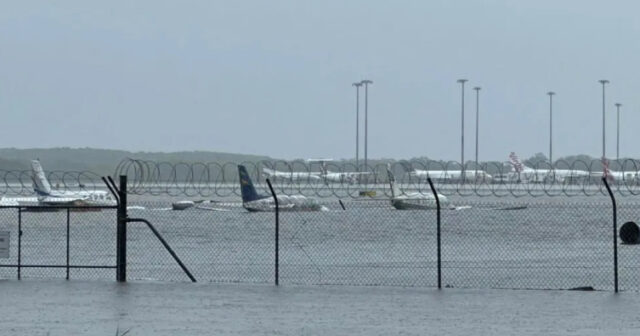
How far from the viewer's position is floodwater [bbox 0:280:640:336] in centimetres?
1909

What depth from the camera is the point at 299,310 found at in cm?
2175

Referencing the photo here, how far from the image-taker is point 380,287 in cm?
2617

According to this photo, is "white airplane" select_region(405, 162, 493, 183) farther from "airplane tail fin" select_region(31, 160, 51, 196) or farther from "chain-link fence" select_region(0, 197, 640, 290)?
"chain-link fence" select_region(0, 197, 640, 290)

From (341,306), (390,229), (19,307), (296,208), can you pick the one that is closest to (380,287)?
(341,306)

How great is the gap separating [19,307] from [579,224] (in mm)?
56848

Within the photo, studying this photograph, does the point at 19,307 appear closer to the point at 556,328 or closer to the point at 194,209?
the point at 556,328

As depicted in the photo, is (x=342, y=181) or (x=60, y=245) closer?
(x=60, y=245)

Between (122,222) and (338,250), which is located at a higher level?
(122,222)

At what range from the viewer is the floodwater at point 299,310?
62.6ft

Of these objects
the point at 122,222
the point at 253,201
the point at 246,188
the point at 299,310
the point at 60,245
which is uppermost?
the point at 122,222

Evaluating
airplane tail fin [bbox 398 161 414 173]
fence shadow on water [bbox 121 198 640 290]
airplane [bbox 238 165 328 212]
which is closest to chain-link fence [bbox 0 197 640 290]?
fence shadow on water [bbox 121 198 640 290]

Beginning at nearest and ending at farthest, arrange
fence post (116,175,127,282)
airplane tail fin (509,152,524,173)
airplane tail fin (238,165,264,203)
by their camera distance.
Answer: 1. fence post (116,175,127,282)
2. airplane tail fin (238,165,264,203)
3. airplane tail fin (509,152,524,173)

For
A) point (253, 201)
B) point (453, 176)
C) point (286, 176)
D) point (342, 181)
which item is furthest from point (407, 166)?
point (453, 176)

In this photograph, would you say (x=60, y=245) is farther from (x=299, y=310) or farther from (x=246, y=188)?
(x=246, y=188)
